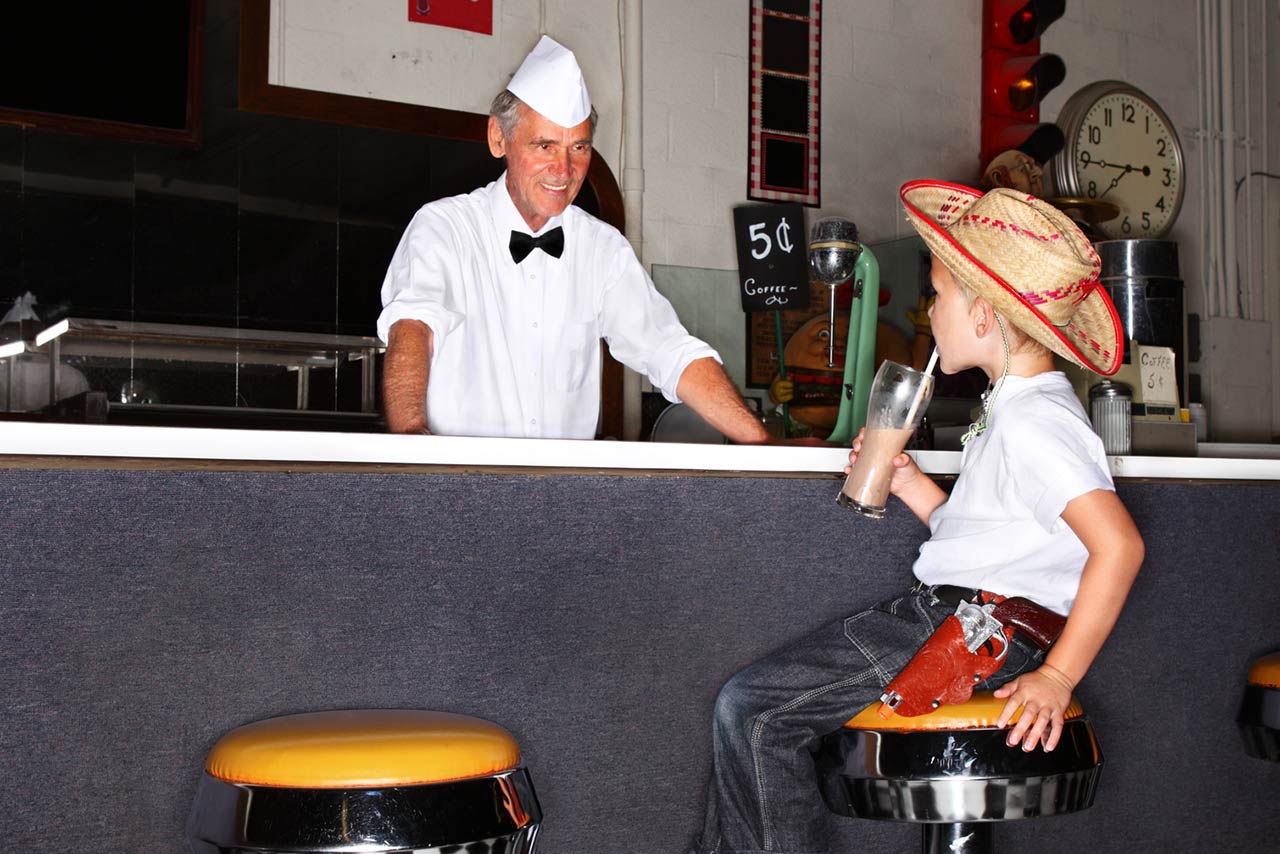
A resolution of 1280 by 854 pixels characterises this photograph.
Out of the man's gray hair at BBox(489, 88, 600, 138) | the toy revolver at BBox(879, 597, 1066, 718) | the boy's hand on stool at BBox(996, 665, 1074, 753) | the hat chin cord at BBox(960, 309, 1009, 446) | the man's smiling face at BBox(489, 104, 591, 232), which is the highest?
the man's gray hair at BBox(489, 88, 600, 138)

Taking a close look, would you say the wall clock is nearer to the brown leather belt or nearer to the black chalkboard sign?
the black chalkboard sign

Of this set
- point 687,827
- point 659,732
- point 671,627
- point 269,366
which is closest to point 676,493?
point 671,627

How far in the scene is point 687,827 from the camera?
159 centimetres

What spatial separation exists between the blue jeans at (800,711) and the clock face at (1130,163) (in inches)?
138

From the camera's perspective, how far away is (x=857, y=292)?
6.98 ft

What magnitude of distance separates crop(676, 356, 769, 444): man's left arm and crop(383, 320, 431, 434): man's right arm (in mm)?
515

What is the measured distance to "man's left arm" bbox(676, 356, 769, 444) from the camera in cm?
212

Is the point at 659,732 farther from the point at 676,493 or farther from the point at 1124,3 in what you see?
A: the point at 1124,3

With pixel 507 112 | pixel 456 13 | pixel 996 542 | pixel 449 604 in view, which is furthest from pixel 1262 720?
pixel 456 13

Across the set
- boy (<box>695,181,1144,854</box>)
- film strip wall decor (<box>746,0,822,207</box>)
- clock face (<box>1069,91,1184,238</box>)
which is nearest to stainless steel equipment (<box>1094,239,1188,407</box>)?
boy (<box>695,181,1144,854</box>)

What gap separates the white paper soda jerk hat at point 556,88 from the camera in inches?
93.6

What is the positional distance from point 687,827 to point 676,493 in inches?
16.9

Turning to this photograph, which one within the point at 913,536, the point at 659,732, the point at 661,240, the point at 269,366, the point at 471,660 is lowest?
the point at 659,732

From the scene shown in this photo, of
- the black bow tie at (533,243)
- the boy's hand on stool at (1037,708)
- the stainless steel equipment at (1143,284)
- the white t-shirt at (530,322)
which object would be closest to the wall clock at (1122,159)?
the stainless steel equipment at (1143,284)
